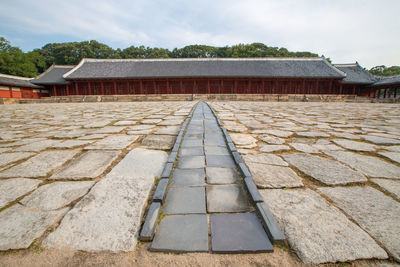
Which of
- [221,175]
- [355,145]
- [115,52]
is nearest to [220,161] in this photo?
[221,175]

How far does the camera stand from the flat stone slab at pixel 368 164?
1.47 meters

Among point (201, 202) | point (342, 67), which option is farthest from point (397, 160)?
point (342, 67)

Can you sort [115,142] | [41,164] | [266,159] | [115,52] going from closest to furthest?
[41,164] → [266,159] → [115,142] → [115,52]

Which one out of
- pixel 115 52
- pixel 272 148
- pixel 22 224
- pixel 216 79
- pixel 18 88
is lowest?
pixel 22 224

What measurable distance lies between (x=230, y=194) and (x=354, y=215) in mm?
705

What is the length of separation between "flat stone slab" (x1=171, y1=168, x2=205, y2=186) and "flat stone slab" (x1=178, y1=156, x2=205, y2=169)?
80 mm

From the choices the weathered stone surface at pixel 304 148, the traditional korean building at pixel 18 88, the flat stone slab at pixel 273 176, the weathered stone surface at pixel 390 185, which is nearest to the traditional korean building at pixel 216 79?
the traditional korean building at pixel 18 88

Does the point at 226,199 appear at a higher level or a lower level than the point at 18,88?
lower

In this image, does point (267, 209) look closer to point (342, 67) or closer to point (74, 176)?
point (74, 176)

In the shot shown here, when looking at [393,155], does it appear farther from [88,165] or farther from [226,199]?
[88,165]

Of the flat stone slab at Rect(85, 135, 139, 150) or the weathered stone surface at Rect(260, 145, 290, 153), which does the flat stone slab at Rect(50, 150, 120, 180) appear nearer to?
the flat stone slab at Rect(85, 135, 139, 150)

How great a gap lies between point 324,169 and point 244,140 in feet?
3.43

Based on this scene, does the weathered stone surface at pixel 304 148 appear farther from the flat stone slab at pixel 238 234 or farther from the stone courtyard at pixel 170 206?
the flat stone slab at pixel 238 234

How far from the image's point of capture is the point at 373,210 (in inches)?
40.5
